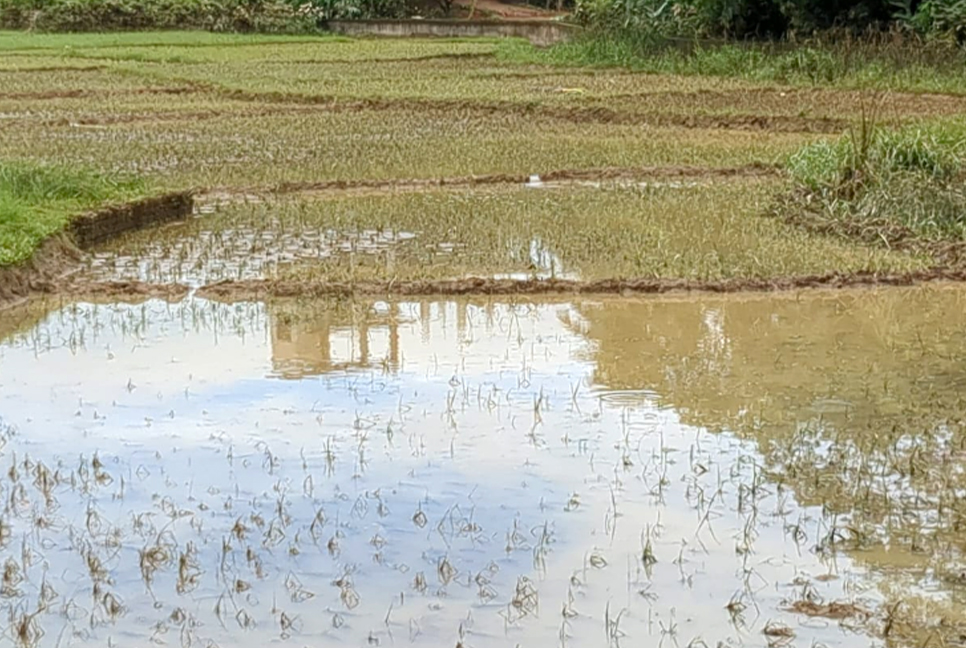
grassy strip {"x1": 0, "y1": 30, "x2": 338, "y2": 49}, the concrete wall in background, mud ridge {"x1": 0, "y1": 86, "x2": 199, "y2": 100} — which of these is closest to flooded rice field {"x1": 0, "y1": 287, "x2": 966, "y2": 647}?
mud ridge {"x1": 0, "y1": 86, "x2": 199, "y2": 100}

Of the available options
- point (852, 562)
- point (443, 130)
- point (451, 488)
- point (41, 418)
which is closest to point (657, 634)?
point (852, 562)

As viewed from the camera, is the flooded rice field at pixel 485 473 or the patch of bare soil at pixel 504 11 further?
the patch of bare soil at pixel 504 11

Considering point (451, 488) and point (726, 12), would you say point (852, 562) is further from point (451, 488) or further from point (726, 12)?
point (726, 12)

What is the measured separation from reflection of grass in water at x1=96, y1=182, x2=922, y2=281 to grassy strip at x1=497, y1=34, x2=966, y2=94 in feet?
19.4

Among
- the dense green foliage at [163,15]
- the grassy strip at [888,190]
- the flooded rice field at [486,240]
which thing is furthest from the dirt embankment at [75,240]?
the dense green foliage at [163,15]

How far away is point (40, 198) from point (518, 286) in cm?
293

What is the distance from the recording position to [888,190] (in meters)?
8.01

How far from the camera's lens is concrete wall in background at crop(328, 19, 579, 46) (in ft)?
78.3

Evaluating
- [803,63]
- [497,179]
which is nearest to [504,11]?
[803,63]

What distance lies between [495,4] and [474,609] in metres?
27.6

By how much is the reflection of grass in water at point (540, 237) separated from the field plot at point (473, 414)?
3 centimetres

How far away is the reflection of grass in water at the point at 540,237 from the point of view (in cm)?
693

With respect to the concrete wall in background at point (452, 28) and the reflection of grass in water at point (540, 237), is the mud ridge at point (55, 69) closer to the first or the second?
the concrete wall in background at point (452, 28)

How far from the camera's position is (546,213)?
8.41 meters
